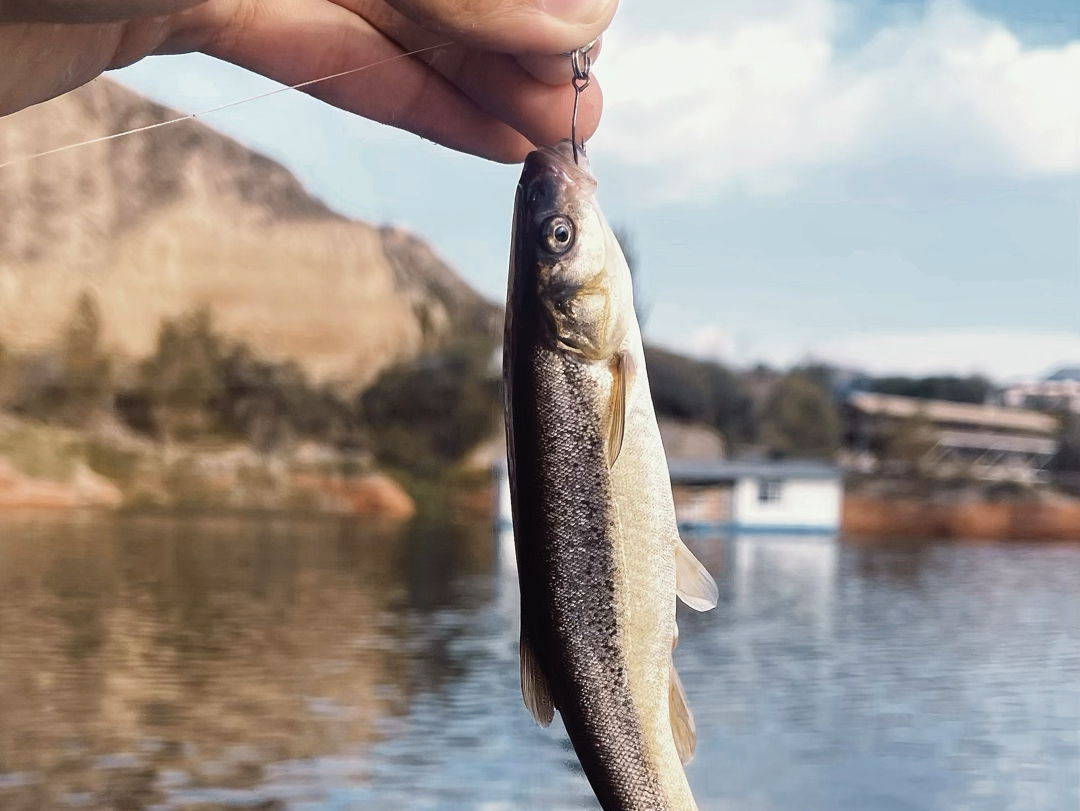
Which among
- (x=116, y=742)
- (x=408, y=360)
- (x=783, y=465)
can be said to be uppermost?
(x=408, y=360)

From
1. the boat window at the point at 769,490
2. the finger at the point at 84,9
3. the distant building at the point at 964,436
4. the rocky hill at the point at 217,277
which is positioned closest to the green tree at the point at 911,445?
the distant building at the point at 964,436

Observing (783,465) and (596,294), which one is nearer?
(596,294)

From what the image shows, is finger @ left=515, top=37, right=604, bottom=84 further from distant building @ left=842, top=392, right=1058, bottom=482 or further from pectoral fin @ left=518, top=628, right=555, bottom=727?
distant building @ left=842, top=392, right=1058, bottom=482

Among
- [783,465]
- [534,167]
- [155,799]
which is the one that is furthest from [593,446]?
[783,465]

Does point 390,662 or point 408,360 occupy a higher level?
point 408,360

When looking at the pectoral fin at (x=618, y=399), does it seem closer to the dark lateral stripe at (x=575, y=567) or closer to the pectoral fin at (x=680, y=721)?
the dark lateral stripe at (x=575, y=567)

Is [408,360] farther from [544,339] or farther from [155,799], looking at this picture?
[544,339]

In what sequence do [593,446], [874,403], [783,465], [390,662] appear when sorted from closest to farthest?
[593,446], [390,662], [783,465], [874,403]

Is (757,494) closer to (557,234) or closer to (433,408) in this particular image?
(433,408)
